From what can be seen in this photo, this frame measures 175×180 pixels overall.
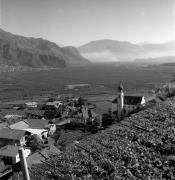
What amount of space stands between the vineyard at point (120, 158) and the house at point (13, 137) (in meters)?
17.9

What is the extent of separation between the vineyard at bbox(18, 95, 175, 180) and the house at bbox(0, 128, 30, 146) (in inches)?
706

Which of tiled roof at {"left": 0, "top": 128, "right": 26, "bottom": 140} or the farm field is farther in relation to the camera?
the farm field

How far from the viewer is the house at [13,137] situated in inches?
903

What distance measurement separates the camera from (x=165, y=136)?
6125 mm

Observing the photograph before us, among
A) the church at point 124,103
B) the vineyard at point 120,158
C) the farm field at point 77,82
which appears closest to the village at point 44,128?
the church at point 124,103

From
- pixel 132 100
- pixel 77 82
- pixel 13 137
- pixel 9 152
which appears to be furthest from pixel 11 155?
pixel 77 82

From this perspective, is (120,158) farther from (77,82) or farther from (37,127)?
(77,82)

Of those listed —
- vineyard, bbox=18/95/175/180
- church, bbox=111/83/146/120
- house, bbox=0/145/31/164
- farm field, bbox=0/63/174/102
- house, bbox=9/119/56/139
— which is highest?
vineyard, bbox=18/95/175/180

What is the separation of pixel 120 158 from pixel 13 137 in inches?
792

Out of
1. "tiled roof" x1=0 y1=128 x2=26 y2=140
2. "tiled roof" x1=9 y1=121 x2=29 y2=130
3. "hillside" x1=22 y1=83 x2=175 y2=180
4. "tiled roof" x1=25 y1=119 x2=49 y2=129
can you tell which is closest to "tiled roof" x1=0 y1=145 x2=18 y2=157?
"tiled roof" x1=0 y1=128 x2=26 y2=140

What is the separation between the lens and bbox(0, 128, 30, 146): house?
22.9 meters

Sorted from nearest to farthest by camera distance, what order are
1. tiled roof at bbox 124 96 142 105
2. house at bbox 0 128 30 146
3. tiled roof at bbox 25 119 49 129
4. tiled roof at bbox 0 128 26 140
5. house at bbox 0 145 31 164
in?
house at bbox 0 145 31 164 → house at bbox 0 128 30 146 → tiled roof at bbox 0 128 26 140 → tiled roof at bbox 25 119 49 129 → tiled roof at bbox 124 96 142 105

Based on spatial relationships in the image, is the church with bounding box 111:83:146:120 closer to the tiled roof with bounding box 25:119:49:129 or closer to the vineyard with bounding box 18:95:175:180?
the tiled roof with bounding box 25:119:49:129

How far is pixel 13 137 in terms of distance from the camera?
77.2 ft
